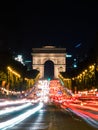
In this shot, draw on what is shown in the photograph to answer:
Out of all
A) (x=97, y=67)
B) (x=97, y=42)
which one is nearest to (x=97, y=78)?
(x=97, y=67)

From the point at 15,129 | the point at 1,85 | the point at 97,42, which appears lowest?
the point at 15,129

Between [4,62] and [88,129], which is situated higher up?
[4,62]

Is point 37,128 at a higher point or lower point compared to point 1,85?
lower

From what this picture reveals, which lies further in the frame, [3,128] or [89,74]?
[89,74]

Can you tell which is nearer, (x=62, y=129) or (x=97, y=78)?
(x=62, y=129)

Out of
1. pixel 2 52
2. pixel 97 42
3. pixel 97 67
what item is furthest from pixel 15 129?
pixel 2 52

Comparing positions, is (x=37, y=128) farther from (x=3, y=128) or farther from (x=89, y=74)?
(x=89, y=74)

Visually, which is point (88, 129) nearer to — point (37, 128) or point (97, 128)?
point (97, 128)

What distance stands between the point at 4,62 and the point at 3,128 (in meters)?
97.4

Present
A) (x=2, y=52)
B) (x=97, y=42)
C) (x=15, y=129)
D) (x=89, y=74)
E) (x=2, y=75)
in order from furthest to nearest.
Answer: (x=89, y=74), (x=2, y=52), (x=2, y=75), (x=97, y=42), (x=15, y=129)

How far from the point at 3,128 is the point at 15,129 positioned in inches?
25.6

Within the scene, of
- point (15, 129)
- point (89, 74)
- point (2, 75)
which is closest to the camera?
point (15, 129)

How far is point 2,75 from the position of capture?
347ft

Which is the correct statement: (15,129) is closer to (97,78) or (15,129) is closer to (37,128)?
(37,128)
